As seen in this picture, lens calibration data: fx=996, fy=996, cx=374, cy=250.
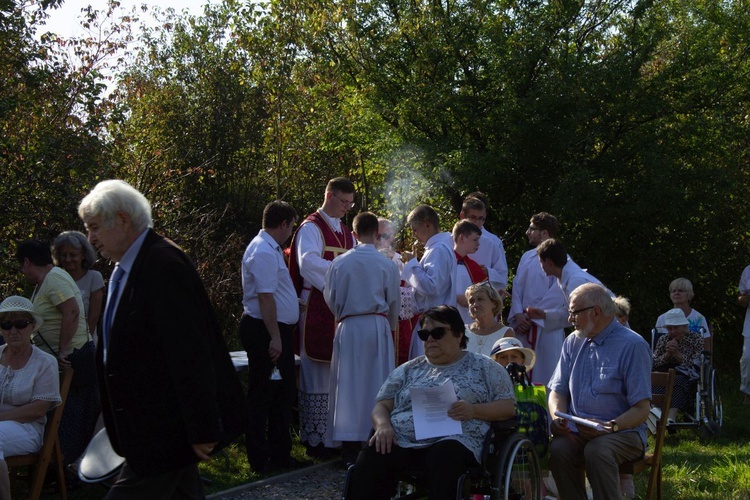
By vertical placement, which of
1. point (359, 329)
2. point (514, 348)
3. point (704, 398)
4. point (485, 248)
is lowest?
point (704, 398)

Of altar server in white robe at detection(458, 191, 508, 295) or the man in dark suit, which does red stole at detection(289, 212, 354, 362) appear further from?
the man in dark suit

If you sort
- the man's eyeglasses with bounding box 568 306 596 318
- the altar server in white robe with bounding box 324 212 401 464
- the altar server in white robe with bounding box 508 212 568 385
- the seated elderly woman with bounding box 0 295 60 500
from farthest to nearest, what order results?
the altar server in white robe with bounding box 508 212 568 385
the altar server in white robe with bounding box 324 212 401 464
the seated elderly woman with bounding box 0 295 60 500
the man's eyeglasses with bounding box 568 306 596 318

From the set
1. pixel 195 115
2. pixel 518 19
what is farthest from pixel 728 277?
pixel 195 115

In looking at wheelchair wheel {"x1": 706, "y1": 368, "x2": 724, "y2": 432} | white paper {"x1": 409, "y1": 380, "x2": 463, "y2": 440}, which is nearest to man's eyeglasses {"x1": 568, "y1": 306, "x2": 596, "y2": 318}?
white paper {"x1": 409, "y1": 380, "x2": 463, "y2": 440}

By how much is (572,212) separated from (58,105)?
23.7 feet

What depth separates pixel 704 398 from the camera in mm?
10250

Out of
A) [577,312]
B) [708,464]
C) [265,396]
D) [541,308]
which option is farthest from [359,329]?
[708,464]

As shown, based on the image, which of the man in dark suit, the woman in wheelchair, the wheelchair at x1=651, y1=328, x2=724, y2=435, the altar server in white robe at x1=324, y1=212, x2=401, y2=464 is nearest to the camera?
the man in dark suit

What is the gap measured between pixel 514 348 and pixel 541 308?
2.00 metres

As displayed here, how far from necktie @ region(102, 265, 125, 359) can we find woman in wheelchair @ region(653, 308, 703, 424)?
24.7 ft

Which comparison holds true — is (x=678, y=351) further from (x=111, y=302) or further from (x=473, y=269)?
(x=111, y=302)

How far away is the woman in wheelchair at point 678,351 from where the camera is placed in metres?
10.2

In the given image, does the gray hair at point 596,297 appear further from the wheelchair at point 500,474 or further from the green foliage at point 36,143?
the green foliage at point 36,143

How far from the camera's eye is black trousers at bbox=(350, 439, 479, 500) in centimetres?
544
